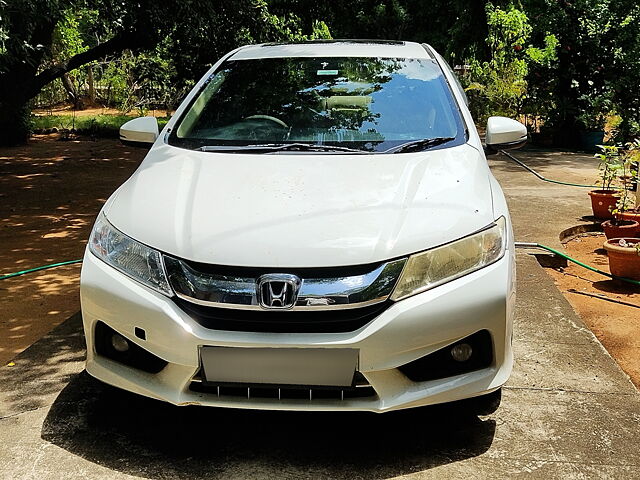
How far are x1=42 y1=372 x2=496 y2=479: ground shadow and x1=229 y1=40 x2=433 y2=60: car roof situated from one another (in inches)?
85.3

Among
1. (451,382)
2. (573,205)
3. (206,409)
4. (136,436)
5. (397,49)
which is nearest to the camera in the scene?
(451,382)

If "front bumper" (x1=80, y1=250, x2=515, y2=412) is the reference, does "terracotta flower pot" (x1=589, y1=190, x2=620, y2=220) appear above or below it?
below

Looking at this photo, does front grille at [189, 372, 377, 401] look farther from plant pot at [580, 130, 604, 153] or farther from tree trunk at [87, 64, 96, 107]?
tree trunk at [87, 64, 96, 107]

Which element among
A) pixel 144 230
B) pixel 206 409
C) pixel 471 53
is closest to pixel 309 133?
pixel 144 230

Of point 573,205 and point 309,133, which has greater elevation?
point 309,133

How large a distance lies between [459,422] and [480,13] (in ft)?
67.2

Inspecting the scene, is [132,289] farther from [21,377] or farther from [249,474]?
[21,377]

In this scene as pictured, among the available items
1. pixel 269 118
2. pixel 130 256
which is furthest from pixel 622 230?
pixel 130 256

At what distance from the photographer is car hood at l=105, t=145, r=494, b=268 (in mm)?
2740

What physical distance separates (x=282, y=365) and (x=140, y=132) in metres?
1.98

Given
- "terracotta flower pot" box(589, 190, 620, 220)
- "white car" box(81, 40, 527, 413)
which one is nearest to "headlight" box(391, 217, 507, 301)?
"white car" box(81, 40, 527, 413)

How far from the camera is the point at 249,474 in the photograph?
2801mm

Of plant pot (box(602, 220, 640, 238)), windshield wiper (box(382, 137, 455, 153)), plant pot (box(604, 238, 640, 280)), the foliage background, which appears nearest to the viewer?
windshield wiper (box(382, 137, 455, 153))

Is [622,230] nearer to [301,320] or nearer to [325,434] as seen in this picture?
[325,434]
